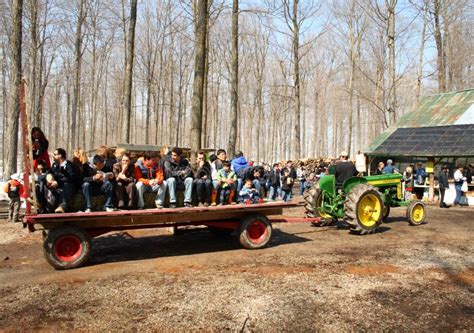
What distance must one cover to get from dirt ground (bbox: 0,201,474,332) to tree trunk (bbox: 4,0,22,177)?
608cm

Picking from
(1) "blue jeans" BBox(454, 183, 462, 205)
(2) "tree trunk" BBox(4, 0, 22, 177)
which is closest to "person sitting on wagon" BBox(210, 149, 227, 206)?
(2) "tree trunk" BBox(4, 0, 22, 177)

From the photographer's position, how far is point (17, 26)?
13.2m

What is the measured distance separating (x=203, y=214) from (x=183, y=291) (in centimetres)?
223

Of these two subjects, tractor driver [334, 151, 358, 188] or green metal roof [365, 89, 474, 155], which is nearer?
tractor driver [334, 151, 358, 188]

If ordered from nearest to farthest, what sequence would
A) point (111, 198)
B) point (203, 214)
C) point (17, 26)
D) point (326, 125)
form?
point (111, 198) < point (203, 214) < point (17, 26) < point (326, 125)

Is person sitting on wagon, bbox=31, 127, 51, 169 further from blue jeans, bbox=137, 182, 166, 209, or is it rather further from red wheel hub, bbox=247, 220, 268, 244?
red wheel hub, bbox=247, 220, 268, 244

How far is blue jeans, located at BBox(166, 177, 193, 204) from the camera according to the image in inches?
283

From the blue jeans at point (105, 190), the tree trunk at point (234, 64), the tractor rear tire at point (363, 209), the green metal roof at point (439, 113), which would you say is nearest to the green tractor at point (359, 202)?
the tractor rear tire at point (363, 209)

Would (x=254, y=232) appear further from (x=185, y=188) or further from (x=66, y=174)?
(x=66, y=174)

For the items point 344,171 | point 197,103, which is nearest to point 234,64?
point 197,103

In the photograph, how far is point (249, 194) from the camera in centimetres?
807

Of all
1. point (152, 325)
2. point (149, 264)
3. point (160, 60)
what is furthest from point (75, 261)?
point (160, 60)

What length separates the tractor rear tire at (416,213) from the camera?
10.8 metres

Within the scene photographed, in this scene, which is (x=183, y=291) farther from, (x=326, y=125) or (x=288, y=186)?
(x=326, y=125)
